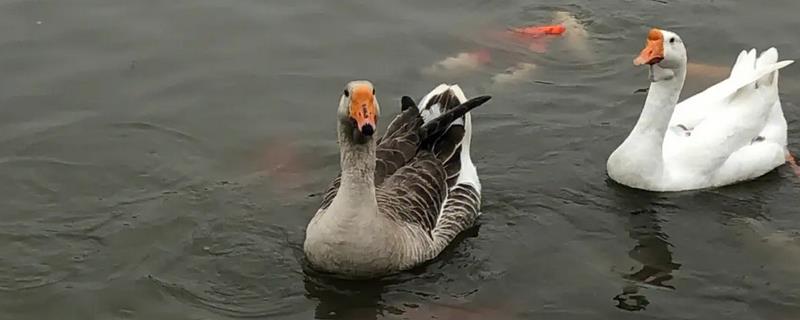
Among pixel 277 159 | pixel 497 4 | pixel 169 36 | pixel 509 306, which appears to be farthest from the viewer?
pixel 497 4

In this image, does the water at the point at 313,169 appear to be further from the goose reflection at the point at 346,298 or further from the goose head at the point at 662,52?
the goose head at the point at 662,52

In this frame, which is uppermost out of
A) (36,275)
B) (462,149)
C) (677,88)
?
(677,88)

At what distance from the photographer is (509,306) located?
299 inches

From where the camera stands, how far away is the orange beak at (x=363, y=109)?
6.95 metres

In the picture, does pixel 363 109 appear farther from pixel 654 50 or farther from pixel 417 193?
pixel 654 50

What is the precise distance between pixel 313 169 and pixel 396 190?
4.74ft

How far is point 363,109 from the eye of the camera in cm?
697

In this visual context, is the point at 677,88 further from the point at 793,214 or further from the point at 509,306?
the point at 509,306

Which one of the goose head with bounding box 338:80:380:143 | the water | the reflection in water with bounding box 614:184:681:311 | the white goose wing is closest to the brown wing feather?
the water

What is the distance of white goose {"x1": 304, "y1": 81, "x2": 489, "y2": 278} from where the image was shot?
293 inches

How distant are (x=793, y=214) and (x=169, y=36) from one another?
19.7 ft

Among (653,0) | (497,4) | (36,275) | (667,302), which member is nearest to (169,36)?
(497,4)

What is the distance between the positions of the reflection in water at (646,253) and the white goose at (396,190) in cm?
118

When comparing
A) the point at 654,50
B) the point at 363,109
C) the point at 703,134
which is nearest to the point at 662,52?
the point at 654,50
